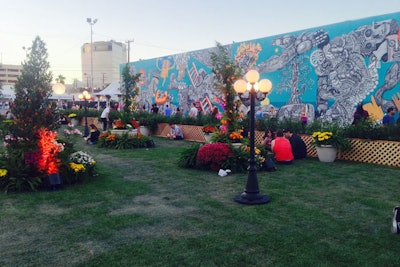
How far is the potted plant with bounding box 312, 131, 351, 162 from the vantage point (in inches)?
496

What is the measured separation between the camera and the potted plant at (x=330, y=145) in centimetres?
1259

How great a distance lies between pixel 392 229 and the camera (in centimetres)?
560

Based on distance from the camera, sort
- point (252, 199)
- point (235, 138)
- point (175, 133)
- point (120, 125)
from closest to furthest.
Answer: point (252, 199)
point (235, 138)
point (120, 125)
point (175, 133)

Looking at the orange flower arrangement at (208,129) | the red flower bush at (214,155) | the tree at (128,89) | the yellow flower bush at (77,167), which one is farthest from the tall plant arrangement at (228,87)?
the tree at (128,89)

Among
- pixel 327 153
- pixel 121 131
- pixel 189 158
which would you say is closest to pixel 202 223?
pixel 189 158

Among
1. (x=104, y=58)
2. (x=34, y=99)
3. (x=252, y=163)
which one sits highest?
(x=104, y=58)

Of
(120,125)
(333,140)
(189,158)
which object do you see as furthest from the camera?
(120,125)

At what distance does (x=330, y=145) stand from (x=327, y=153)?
0.30 meters

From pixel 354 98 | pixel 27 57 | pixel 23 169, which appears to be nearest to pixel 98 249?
pixel 23 169

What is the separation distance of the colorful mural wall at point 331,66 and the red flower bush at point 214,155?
10.2 ft

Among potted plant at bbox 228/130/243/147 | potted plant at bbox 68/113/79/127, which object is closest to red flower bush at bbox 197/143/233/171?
potted plant at bbox 228/130/243/147

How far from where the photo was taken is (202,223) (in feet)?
20.2

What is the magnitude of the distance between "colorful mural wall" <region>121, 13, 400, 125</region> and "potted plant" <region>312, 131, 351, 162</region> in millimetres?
4079

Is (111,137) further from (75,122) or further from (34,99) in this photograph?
(75,122)
